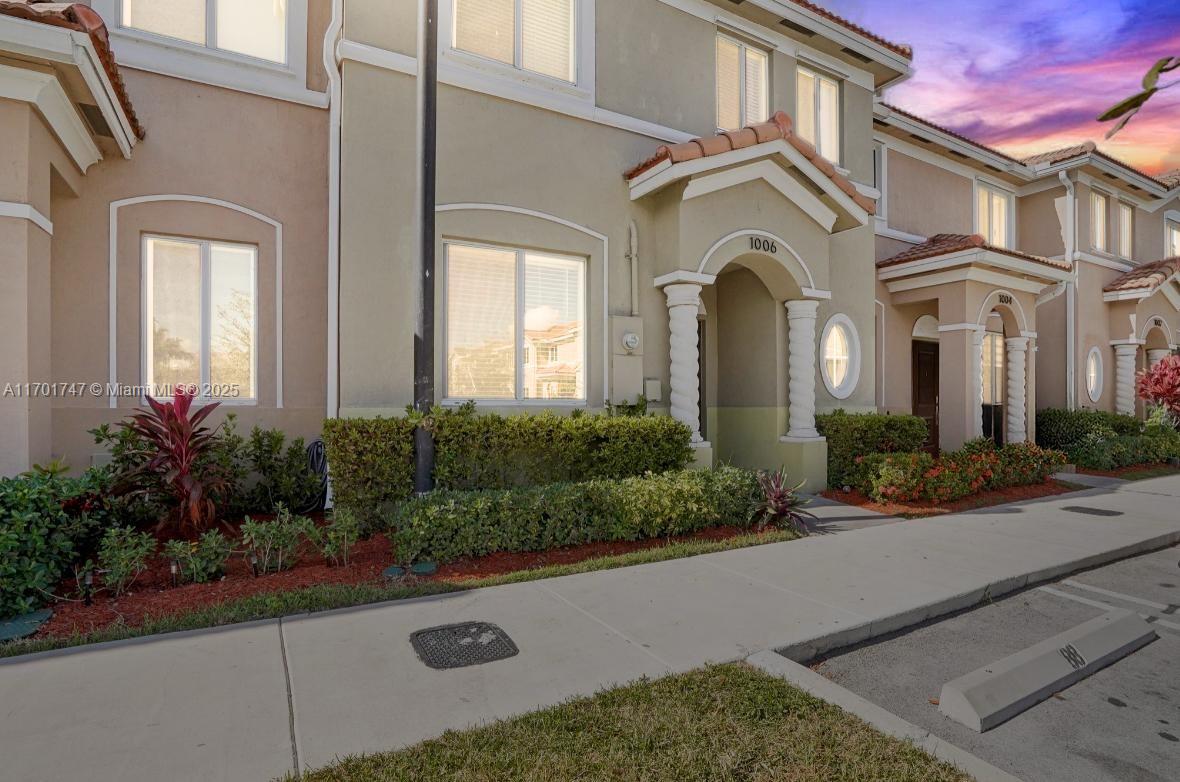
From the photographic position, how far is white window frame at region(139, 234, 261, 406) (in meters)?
7.35

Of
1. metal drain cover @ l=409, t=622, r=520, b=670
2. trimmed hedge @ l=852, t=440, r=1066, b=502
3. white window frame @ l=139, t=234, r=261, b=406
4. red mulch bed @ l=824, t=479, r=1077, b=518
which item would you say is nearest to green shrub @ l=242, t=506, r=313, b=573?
metal drain cover @ l=409, t=622, r=520, b=670

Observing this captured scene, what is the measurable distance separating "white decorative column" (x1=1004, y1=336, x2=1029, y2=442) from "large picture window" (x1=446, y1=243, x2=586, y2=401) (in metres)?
10.1

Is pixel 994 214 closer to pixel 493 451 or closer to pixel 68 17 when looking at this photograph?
pixel 493 451

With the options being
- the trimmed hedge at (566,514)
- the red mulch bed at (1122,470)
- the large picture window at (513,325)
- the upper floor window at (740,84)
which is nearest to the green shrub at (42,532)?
the trimmed hedge at (566,514)

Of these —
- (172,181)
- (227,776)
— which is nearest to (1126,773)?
(227,776)

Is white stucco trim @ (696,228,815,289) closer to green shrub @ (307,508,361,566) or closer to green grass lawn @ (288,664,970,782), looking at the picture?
green shrub @ (307,508,361,566)

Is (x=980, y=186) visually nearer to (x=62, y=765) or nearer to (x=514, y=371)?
(x=514, y=371)

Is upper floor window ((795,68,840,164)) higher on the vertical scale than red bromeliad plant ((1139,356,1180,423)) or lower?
higher

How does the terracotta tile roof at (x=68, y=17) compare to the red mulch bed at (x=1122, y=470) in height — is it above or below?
above

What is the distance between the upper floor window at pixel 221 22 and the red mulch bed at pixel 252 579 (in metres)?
6.03

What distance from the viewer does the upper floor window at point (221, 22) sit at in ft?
24.3

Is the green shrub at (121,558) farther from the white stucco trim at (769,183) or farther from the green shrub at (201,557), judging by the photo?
the white stucco trim at (769,183)

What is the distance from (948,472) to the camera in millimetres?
9516

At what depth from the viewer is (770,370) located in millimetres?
10289
